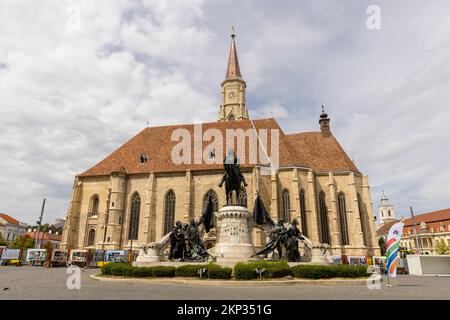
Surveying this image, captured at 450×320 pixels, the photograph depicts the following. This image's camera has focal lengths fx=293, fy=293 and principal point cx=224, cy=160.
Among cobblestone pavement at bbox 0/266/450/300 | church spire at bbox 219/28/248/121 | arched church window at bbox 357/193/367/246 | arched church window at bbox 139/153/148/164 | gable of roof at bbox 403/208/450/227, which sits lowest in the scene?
cobblestone pavement at bbox 0/266/450/300

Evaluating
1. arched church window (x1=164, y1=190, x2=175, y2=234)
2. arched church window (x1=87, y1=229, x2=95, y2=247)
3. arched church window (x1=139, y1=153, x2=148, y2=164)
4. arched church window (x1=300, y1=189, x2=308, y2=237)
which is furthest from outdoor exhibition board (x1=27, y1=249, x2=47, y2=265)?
arched church window (x1=300, y1=189, x2=308, y2=237)

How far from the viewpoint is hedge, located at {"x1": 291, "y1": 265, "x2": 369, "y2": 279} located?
519 inches

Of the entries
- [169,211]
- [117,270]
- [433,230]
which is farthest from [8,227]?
[433,230]

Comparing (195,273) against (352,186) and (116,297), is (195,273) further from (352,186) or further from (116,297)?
(352,186)

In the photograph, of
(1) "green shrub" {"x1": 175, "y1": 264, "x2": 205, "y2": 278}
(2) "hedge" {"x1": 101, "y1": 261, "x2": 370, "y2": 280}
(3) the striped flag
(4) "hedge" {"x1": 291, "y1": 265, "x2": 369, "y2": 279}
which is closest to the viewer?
(3) the striped flag

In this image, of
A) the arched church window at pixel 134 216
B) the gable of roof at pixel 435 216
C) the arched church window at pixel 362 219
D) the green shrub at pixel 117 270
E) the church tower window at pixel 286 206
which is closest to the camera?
the green shrub at pixel 117 270

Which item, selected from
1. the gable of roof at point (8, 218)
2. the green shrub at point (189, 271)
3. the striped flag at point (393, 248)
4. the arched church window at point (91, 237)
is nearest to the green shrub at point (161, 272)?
the green shrub at point (189, 271)

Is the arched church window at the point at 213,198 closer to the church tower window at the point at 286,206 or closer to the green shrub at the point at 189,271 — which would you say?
the church tower window at the point at 286,206

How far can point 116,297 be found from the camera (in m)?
8.76

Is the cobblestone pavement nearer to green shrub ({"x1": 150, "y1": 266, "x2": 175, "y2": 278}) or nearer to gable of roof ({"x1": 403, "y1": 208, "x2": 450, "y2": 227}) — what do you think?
green shrub ({"x1": 150, "y1": 266, "x2": 175, "y2": 278})

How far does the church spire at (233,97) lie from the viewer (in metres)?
52.9

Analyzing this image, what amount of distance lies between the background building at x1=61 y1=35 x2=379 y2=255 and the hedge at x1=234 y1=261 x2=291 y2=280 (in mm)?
16049

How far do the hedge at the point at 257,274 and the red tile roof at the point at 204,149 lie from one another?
2009cm

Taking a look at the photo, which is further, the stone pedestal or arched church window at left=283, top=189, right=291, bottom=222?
arched church window at left=283, top=189, right=291, bottom=222
